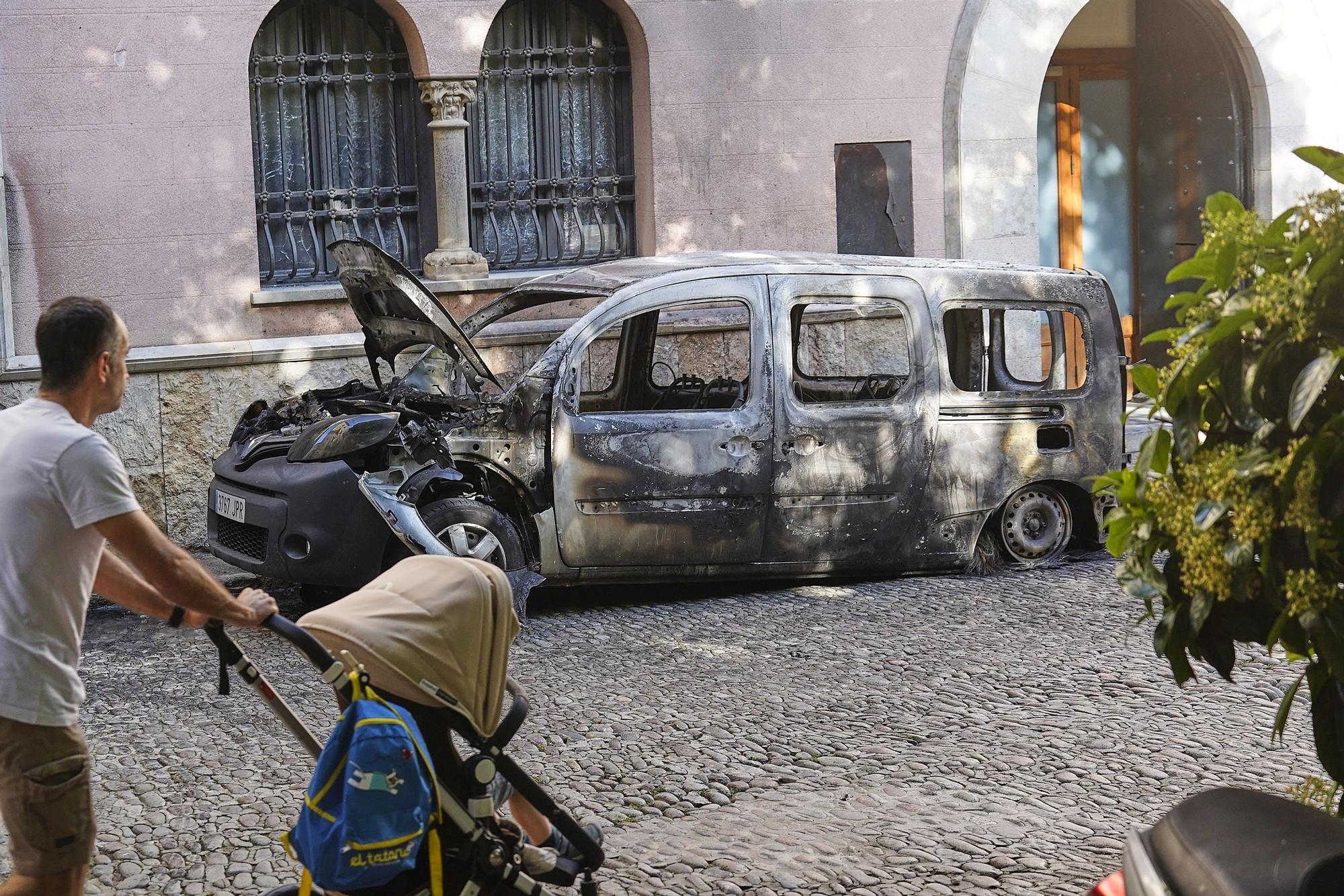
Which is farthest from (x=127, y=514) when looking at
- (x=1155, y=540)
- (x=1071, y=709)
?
(x=1071, y=709)

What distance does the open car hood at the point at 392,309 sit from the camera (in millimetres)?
8398

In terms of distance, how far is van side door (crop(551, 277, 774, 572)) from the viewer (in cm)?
827

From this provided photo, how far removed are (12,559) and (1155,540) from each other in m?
2.39

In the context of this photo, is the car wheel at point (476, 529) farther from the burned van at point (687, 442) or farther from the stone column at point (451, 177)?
the stone column at point (451, 177)

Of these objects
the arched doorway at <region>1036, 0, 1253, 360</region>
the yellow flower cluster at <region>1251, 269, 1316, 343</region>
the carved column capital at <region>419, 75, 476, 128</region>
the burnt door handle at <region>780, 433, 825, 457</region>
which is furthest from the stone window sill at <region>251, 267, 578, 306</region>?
the yellow flower cluster at <region>1251, 269, 1316, 343</region>

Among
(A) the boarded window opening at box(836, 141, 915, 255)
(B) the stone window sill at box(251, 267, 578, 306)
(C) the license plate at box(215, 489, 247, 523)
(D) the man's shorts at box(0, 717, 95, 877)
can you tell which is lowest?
(D) the man's shorts at box(0, 717, 95, 877)

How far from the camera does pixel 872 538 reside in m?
8.80

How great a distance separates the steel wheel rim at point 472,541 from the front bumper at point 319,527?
307mm

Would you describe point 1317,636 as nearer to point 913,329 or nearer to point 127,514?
point 127,514

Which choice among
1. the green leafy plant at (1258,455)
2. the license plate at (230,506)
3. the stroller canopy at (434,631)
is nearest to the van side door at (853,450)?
the license plate at (230,506)

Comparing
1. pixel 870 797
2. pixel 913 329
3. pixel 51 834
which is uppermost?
pixel 913 329

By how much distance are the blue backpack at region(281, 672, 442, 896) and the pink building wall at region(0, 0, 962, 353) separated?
878 centimetres

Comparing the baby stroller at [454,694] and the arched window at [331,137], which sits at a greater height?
the arched window at [331,137]

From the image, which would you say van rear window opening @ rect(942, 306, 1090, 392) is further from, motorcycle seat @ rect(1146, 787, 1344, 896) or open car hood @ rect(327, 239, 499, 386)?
motorcycle seat @ rect(1146, 787, 1344, 896)
